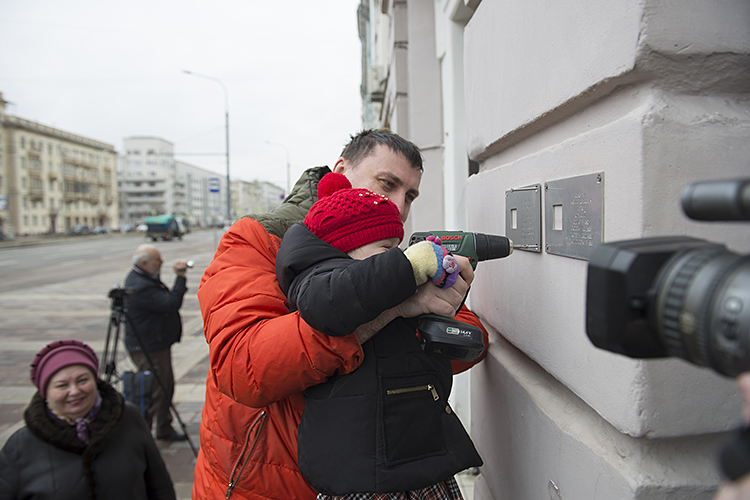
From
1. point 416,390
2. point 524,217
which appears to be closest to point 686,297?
point 416,390

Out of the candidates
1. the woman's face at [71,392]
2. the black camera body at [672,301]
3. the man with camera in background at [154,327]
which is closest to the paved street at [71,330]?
the man with camera in background at [154,327]

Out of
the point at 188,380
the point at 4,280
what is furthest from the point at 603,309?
the point at 4,280

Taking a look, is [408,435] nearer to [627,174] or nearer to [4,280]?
[627,174]

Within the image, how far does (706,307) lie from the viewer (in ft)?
1.36

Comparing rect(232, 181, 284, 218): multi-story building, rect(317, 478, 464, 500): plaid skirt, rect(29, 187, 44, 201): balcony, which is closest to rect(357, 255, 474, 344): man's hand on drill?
rect(317, 478, 464, 500): plaid skirt

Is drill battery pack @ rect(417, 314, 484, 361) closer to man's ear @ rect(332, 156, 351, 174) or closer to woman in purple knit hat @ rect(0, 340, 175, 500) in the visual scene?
man's ear @ rect(332, 156, 351, 174)

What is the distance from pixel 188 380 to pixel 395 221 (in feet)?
17.7

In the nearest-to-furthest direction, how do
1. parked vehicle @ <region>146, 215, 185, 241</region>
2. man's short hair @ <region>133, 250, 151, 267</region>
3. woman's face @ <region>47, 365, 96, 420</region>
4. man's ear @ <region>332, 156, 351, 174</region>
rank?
man's ear @ <region>332, 156, 351, 174</region> < woman's face @ <region>47, 365, 96, 420</region> < man's short hair @ <region>133, 250, 151, 267</region> < parked vehicle @ <region>146, 215, 185, 241</region>

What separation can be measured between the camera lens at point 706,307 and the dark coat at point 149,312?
4455 millimetres

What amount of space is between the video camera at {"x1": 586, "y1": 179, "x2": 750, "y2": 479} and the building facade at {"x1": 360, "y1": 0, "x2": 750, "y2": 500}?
6cm

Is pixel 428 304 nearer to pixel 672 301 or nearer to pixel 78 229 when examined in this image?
pixel 672 301

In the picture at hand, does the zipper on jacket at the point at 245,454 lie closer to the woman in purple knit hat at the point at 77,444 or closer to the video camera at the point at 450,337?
the video camera at the point at 450,337

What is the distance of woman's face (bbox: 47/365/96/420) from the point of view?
2.33 metres

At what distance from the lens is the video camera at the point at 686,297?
1.27 feet
